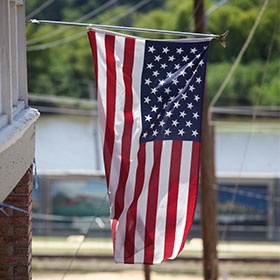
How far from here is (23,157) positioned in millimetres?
9141

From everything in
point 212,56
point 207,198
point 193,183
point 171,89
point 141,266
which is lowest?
point 212,56

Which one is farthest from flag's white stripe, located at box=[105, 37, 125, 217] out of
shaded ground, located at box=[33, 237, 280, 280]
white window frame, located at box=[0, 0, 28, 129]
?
shaded ground, located at box=[33, 237, 280, 280]

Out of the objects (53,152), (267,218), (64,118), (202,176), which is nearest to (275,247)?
(267,218)

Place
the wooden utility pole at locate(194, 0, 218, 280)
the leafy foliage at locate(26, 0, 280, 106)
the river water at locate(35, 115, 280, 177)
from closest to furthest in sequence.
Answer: the wooden utility pole at locate(194, 0, 218, 280) < the river water at locate(35, 115, 280, 177) < the leafy foliage at locate(26, 0, 280, 106)

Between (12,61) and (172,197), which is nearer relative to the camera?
(12,61)

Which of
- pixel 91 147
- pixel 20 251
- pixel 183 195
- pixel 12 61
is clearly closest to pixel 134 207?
pixel 183 195

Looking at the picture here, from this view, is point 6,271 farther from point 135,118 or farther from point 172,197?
point 135,118

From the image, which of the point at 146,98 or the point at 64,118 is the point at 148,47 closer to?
the point at 146,98

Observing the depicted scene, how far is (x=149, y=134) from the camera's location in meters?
9.24

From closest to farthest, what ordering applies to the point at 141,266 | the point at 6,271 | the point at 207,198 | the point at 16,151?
1. the point at 16,151
2. the point at 6,271
3. the point at 207,198
4. the point at 141,266

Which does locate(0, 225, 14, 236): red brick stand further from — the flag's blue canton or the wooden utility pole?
the wooden utility pole

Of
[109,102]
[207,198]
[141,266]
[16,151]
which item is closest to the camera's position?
[16,151]

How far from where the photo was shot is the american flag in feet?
30.3

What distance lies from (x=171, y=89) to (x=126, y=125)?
53 centimetres
